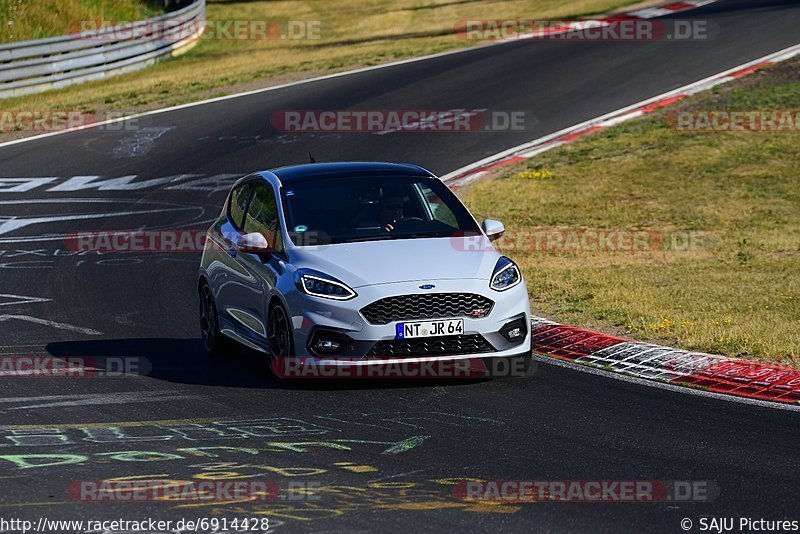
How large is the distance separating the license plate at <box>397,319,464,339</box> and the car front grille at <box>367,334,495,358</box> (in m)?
0.04

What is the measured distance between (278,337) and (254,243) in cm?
81

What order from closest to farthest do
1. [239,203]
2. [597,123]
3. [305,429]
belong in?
[305,429] < [239,203] < [597,123]

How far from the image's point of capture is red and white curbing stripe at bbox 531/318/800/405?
10.2 metres

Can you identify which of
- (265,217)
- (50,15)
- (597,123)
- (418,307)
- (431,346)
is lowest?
(431,346)

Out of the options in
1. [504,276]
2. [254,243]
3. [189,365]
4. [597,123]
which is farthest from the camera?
[597,123]

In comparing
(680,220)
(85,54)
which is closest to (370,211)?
(680,220)

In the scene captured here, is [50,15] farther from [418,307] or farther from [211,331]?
[418,307]

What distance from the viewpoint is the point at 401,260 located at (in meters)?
10.6

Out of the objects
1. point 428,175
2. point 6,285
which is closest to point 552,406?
point 428,175

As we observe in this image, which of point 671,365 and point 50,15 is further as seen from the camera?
point 50,15

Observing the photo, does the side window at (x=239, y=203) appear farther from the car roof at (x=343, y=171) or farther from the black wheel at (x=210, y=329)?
the black wheel at (x=210, y=329)

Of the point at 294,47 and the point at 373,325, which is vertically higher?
the point at 294,47

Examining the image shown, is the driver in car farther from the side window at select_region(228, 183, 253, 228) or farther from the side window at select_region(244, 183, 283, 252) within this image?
the side window at select_region(228, 183, 253, 228)

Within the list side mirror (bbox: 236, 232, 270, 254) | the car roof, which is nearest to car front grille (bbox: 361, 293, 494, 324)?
side mirror (bbox: 236, 232, 270, 254)
